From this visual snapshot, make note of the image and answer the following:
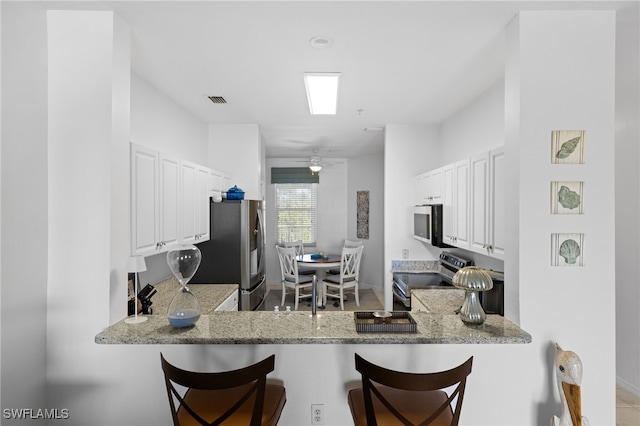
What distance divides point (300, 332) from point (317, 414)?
44cm

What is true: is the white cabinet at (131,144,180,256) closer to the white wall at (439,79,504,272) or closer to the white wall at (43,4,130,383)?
the white wall at (43,4,130,383)

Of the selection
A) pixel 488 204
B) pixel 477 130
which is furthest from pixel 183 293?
pixel 477 130

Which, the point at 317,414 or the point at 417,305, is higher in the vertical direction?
the point at 417,305

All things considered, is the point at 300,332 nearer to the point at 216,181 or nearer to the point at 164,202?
the point at 164,202

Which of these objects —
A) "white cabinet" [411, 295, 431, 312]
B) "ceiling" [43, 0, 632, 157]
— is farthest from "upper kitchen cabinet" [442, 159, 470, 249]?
"ceiling" [43, 0, 632, 157]

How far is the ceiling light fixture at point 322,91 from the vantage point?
258cm

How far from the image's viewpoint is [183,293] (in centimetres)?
186

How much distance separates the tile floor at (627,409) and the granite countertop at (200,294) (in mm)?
2998

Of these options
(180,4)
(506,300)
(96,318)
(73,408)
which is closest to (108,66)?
(180,4)

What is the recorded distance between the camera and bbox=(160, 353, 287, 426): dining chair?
47.6 inches

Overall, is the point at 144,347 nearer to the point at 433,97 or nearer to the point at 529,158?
the point at 529,158

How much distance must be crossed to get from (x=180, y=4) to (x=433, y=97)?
236cm

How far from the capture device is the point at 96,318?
1782 mm

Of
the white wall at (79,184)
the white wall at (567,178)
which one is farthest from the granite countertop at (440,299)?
the white wall at (79,184)
